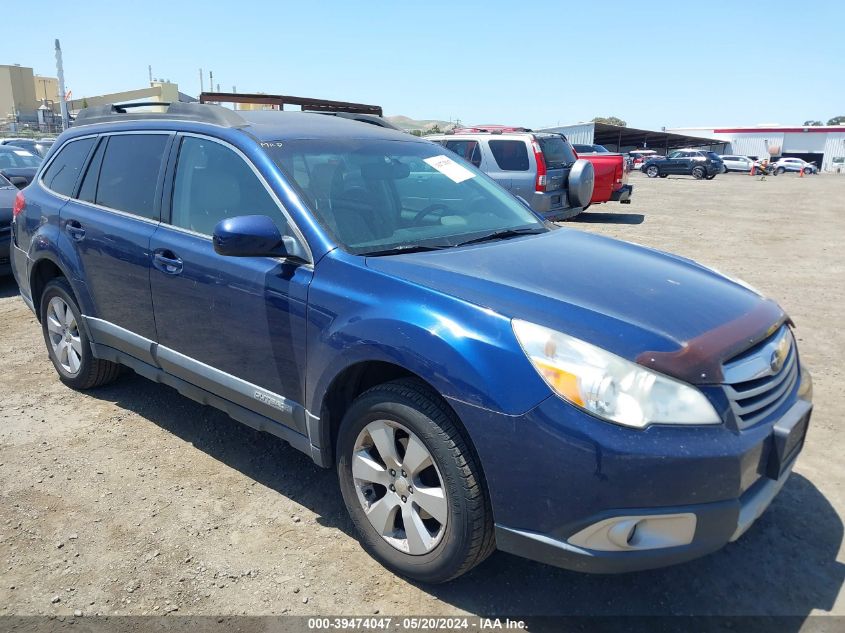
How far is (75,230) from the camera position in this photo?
414 centimetres

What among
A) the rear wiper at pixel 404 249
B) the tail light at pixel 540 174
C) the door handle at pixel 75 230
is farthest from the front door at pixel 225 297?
the tail light at pixel 540 174

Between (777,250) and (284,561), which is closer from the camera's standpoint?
(284,561)

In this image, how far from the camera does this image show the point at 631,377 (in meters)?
2.15

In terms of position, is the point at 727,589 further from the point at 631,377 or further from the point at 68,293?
the point at 68,293

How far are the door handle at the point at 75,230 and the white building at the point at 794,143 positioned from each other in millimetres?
73093

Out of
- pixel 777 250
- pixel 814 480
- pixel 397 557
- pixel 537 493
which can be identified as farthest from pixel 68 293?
pixel 777 250

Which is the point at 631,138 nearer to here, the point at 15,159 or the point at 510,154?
the point at 510,154

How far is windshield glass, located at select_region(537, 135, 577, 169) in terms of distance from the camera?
39.0ft

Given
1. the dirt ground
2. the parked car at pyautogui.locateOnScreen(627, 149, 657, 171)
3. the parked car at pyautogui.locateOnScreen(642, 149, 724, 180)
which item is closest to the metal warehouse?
the parked car at pyautogui.locateOnScreen(627, 149, 657, 171)

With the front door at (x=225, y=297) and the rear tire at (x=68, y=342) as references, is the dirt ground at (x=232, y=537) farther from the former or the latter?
the front door at (x=225, y=297)

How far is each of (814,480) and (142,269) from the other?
12.3ft

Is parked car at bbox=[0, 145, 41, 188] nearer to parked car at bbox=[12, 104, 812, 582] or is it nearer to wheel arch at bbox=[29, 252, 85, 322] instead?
wheel arch at bbox=[29, 252, 85, 322]

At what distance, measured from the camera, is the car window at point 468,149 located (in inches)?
483

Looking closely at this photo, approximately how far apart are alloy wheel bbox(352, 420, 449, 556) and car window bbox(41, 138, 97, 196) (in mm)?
2995
